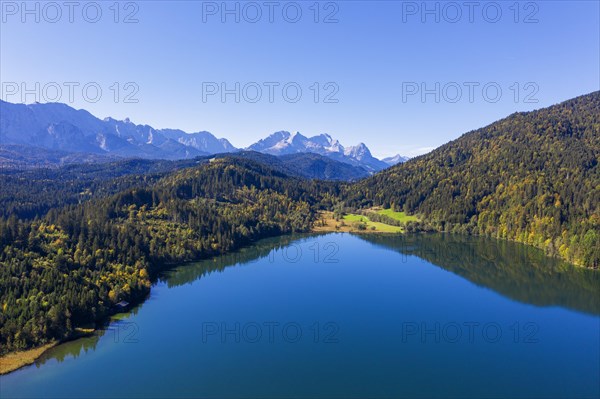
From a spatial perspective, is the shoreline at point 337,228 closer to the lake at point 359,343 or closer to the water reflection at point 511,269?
the water reflection at point 511,269

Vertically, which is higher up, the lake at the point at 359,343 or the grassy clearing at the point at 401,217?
the grassy clearing at the point at 401,217

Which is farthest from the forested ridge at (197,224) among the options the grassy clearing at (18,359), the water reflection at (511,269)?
the water reflection at (511,269)

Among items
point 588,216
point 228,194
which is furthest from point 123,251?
point 588,216

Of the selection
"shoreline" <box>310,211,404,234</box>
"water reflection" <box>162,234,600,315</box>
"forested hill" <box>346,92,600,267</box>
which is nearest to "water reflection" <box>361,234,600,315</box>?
"water reflection" <box>162,234,600,315</box>

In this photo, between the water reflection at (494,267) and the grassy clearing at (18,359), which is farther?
the water reflection at (494,267)

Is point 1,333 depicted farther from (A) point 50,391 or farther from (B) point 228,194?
(B) point 228,194

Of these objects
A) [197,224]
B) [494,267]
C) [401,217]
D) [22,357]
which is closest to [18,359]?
[22,357]

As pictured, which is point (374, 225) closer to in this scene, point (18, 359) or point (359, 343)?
point (359, 343)
